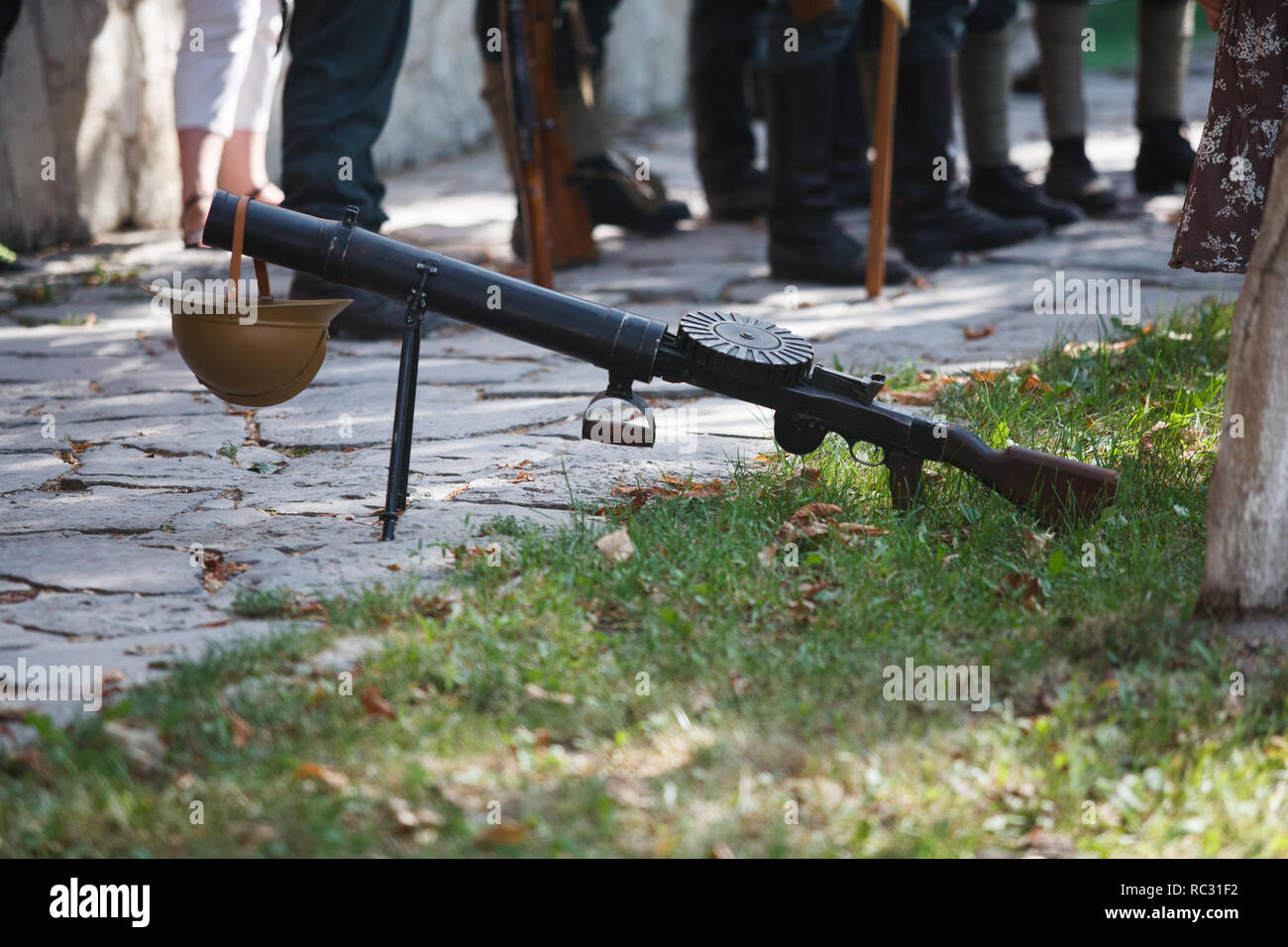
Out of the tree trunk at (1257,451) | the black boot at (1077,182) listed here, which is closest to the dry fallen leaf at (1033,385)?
the tree trunk at (1257,451)

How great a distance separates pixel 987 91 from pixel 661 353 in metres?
3.68

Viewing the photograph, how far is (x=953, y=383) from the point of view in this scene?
10.4ft

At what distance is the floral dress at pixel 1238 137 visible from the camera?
229 cm

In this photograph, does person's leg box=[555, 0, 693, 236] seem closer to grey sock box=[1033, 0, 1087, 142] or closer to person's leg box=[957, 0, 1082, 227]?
person's leg box=[957, 0, 1082, 227]

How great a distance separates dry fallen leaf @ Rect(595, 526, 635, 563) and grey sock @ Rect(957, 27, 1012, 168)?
12.3 feet

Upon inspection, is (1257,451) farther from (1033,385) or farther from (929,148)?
(929,148)

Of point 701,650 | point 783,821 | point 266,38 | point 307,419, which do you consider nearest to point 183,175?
point 266,38

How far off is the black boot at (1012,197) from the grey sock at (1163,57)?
2.26ft

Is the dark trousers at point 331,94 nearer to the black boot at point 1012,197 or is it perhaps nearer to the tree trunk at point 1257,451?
the tree trunk at point 1257,451

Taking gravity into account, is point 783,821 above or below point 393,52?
below

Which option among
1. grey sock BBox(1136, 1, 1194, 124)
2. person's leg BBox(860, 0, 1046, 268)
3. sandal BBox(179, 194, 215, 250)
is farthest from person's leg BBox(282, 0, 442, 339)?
grey sock BBox(1136, 1, 1194, 124)
